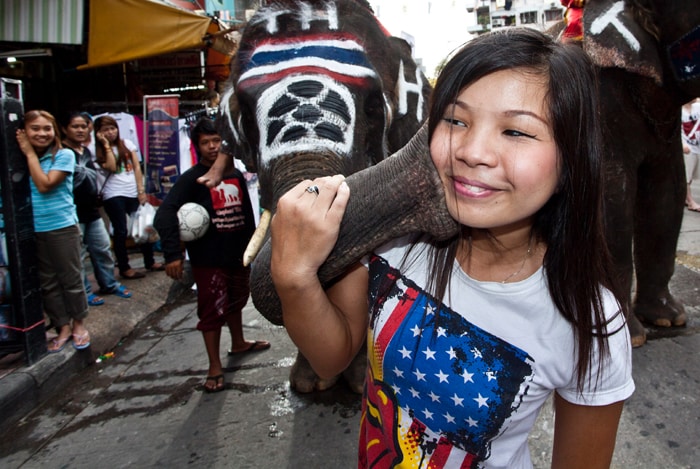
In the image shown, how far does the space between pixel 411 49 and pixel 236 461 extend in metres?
3.09

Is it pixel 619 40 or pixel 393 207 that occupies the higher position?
pixel 619 40

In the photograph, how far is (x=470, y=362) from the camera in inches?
43.7

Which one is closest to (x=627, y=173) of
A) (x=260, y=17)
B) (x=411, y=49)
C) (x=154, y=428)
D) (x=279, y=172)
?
(x=411, y=49)

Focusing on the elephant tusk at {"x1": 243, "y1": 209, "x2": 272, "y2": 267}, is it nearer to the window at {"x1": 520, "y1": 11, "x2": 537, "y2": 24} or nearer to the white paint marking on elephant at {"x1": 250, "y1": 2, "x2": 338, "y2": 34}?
the white paint marking on elephant at {"x1": 250, "y1": 2, "x2": 338, "y2": 34}

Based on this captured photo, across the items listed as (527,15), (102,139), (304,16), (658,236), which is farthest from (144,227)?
(527,15)

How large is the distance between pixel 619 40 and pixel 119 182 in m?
5.61

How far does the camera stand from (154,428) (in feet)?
10.3


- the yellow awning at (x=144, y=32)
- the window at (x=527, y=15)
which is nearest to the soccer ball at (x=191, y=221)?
the yellow awning at (x=144, y=32)

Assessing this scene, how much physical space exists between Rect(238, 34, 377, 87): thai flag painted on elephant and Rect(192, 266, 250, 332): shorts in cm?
144

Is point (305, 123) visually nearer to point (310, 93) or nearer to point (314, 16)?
point (310, 93)

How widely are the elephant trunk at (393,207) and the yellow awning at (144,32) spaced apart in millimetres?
6537

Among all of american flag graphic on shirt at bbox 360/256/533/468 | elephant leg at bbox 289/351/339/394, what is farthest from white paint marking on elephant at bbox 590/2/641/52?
elephant leg at bbox 289/351/339/394

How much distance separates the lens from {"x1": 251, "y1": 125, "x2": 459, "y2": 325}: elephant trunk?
1038 millimetres

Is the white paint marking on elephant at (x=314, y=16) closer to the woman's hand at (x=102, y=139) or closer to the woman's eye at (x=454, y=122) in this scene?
the woman's eye at (x=454, y=122)
